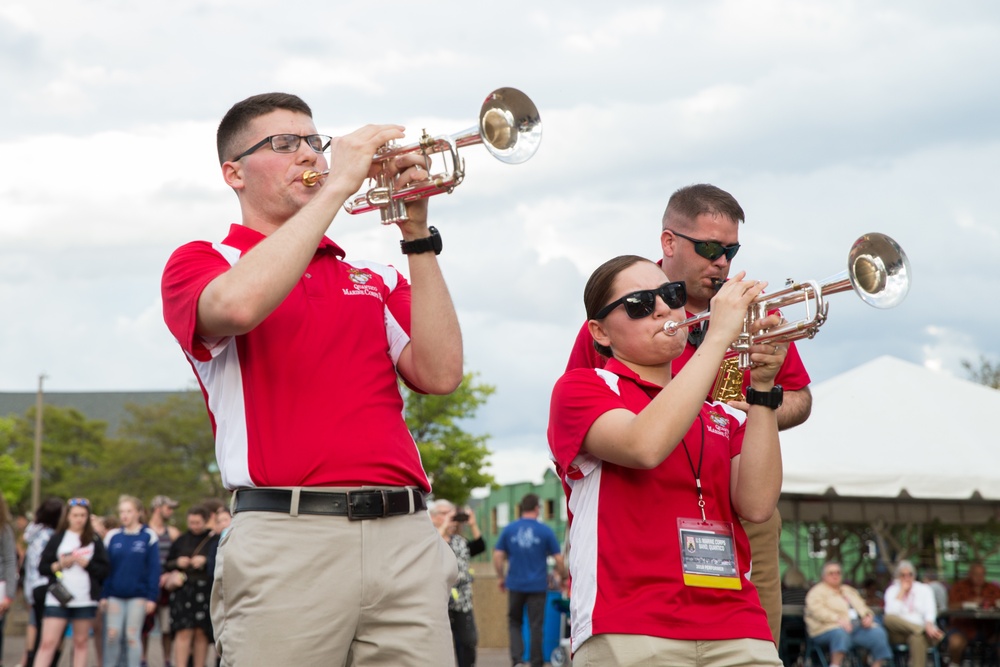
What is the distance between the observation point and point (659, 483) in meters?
3.56

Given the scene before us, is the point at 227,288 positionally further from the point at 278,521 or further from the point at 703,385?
the point at 703,385

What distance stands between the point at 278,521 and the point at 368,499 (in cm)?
23

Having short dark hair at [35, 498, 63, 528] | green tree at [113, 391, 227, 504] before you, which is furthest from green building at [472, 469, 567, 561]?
short dark hair at [35, 498, 63, 528]

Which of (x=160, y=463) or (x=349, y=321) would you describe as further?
(x=160, y=463)

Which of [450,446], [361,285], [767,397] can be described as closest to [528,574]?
[767,397]

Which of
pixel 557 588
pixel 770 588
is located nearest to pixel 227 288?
pixel 770 588

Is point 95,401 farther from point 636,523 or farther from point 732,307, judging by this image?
point 732,307

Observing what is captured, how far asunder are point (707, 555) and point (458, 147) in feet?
4.45

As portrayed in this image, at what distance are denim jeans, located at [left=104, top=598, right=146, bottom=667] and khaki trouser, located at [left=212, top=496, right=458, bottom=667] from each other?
1041cm

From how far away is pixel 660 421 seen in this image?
11.0ft

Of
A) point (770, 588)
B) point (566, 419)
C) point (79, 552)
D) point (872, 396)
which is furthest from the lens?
point (872, 396)

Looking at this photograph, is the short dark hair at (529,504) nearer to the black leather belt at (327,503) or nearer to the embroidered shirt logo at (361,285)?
the embroidered shirt logo at (361,285)

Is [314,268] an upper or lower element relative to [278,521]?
upper

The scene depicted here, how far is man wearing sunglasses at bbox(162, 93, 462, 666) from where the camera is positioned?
120 inches
